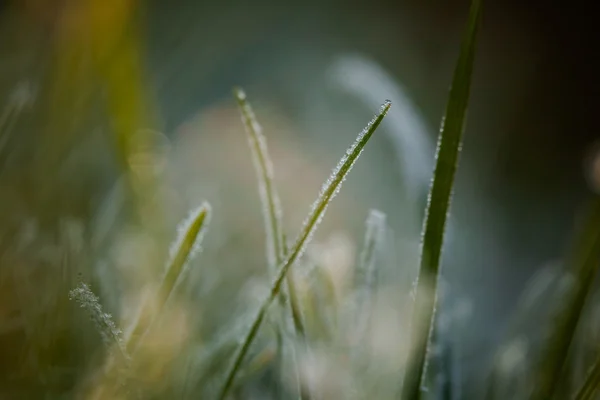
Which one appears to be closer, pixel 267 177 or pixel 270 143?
pixel 267 177

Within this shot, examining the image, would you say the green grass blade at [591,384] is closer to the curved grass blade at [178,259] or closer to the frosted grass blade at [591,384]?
the frosted grass blade at [591,384]

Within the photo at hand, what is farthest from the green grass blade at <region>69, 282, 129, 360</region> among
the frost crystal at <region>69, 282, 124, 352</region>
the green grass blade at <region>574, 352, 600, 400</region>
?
the green grass blade at <region>574, 352, 600, 400</region>

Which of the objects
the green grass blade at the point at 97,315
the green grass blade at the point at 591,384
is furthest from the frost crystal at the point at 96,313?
the green grass blade at the point at 591,384

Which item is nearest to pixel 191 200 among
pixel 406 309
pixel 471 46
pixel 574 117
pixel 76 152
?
pixel 76 152

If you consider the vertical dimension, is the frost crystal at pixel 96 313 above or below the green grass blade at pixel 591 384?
above

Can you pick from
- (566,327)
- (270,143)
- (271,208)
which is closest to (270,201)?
(271,208)

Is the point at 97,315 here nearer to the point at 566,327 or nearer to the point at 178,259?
the point at 178,259

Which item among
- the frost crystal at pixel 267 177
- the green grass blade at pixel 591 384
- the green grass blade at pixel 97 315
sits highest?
the frost crystal at pixel 267 177
